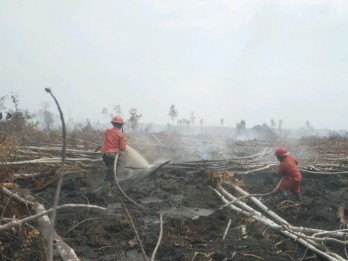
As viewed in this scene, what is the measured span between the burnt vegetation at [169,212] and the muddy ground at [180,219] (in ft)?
0.06

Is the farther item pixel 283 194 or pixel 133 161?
pixel 133 161

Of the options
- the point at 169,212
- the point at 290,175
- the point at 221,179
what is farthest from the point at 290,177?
the point at 169,212

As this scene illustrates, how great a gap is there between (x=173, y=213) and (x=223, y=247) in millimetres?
2334

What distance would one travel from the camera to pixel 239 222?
6.48m

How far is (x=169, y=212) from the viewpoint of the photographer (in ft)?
24.3

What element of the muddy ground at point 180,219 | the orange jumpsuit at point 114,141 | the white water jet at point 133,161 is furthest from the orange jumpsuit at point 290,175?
the white water jet at point 133,161

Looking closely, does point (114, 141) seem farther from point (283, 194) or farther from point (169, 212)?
point (283, 194)

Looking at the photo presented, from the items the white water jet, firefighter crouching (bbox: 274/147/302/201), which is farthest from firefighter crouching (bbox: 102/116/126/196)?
firefighter crouching (bbox: 274/147/302/201)

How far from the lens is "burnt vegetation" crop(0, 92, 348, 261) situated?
4.32 meters

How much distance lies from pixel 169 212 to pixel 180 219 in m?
0.94

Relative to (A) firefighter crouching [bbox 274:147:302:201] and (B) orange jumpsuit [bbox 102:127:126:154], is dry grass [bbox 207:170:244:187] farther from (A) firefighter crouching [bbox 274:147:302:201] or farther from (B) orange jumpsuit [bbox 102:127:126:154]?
(B) orange jumpsuit [bbox 102:127:126:154]

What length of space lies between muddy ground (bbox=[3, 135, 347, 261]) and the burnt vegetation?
0.06ft

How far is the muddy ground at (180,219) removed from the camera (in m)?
5.06

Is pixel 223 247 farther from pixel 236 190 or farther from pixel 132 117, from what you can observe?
pixel 132 117
